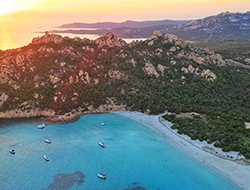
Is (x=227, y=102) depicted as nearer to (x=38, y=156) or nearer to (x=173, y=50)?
(x=173, y=50)

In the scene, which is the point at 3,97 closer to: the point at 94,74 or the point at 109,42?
the point at 94,74

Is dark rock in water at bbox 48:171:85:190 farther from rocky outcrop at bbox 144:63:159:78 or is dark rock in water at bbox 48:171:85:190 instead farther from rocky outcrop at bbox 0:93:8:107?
rocky outcrop at bbox 144:63:159:78

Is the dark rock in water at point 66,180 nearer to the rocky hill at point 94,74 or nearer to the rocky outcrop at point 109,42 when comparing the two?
the rocky hill at point 94,74

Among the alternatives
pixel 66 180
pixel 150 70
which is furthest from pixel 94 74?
pixel 66 180

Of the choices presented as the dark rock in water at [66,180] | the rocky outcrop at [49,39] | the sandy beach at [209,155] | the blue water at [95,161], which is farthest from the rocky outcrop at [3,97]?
the sandy beach at [209,155]

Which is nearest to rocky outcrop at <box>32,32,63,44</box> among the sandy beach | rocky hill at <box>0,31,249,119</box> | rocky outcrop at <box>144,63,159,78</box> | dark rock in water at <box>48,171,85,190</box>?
rocky hill at <box>0,31,249,119</box>

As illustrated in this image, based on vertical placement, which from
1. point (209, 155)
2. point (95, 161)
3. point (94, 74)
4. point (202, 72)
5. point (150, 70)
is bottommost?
point (95, 161)

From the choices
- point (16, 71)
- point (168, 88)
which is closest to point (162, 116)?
point (168, 88)

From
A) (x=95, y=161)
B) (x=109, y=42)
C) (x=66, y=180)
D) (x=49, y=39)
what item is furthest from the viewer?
(x=109, y=42)
